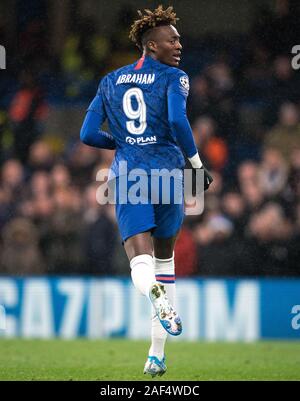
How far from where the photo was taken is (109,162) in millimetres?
12797

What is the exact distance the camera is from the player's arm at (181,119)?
6.13 metres

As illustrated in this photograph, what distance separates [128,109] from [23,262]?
5.96m

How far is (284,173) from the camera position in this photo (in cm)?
1197

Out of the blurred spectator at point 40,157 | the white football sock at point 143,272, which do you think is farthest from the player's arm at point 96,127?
the blurred spectator at point 40,157

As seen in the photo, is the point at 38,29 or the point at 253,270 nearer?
the point at 253,270

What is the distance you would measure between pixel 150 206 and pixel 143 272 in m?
0.49

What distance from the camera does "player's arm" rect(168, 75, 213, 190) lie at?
6.13 m

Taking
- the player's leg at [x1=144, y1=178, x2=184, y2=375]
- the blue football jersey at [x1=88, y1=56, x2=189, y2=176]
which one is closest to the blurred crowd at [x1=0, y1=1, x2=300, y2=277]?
the player's leg at [x1=144, y1=178, x2=184, y2=375]

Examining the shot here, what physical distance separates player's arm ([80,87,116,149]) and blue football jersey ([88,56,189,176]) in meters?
0.09

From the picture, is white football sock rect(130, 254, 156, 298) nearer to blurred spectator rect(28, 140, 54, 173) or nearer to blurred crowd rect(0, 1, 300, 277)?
blurred crowd rect(0, 1, 300, 277)
